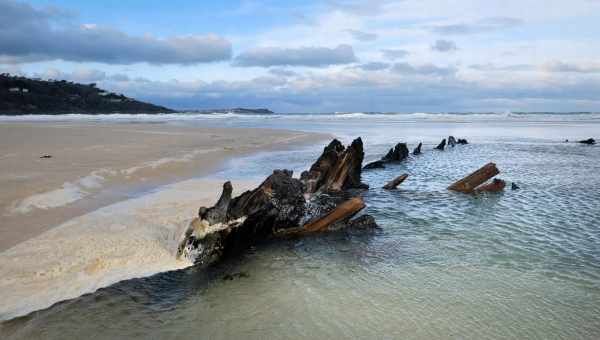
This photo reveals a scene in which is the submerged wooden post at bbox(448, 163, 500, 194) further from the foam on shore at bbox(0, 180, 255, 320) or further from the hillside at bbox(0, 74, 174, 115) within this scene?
the hillside at bbox(0, 74, 174, 115)

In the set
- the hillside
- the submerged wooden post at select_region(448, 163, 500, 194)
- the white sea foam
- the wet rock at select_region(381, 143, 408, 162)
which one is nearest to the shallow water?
the submerged wooden post at select_region(448, 163, 500, 194)

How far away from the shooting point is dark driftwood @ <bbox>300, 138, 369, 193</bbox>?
12.1 metres

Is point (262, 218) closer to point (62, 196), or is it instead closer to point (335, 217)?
point (335, 217)

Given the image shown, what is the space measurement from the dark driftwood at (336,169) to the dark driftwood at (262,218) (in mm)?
988

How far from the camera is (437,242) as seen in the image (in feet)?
25.6

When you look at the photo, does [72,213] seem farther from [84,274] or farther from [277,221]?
[277,221]

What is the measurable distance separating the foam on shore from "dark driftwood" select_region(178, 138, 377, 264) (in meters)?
0.48

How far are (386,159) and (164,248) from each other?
14290 mm

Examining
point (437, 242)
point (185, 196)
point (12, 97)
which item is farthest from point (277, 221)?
point (12, 97)

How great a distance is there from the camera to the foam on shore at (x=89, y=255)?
536 centimetres

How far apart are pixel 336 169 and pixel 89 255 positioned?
742cm

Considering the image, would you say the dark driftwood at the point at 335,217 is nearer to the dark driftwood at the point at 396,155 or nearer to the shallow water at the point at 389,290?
the shallow water at the point at 389,290

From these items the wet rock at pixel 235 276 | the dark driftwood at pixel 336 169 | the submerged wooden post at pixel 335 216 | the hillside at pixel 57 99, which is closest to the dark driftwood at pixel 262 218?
the submerged wooden post at pixel 335 216

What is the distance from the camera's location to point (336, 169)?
1251 centimetres
